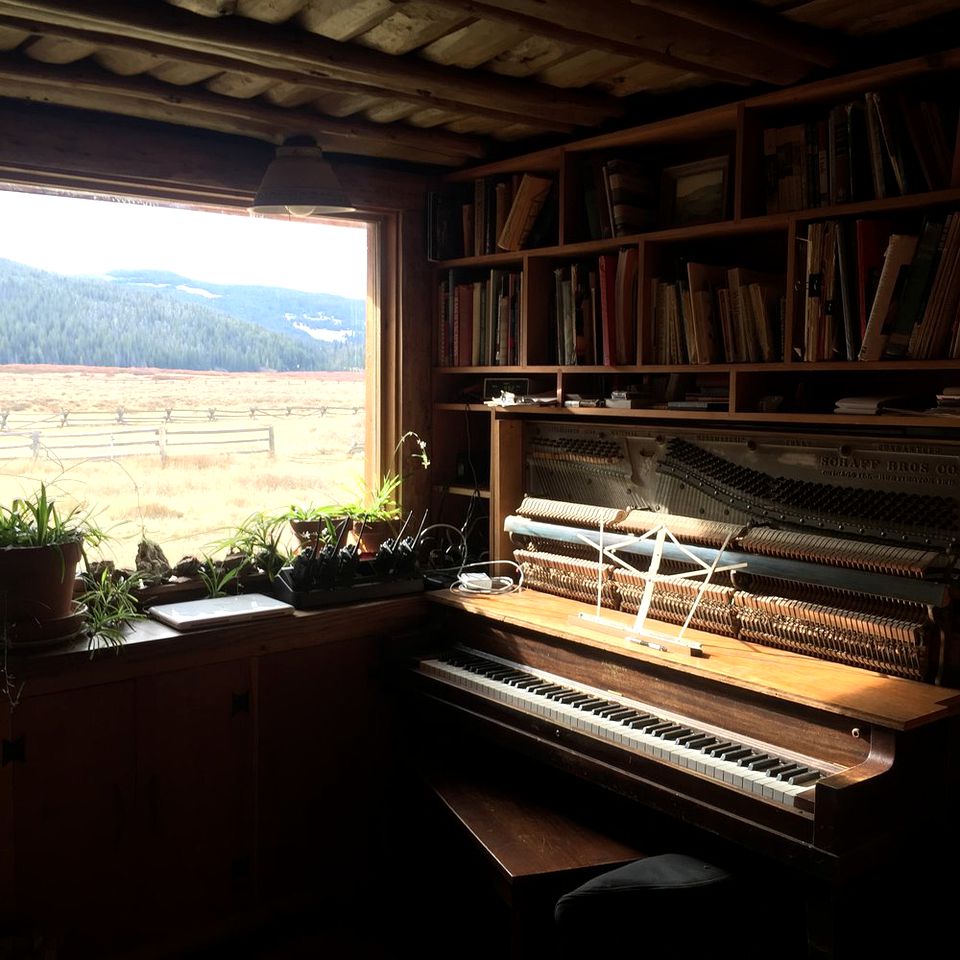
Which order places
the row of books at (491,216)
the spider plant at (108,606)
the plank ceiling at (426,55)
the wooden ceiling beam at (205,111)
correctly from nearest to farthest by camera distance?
1. the plank ceiling at (426,55)
2. the wooden ceiling beam at (205,111)
3. the spider plant at (108,606)
4. the row of books at (491,216)

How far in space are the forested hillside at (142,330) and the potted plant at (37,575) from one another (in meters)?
0.72

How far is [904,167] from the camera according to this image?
2.64 meters

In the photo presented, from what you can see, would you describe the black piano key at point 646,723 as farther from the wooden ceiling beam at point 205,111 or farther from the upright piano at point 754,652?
the wooden ceiling beam at point 205,111

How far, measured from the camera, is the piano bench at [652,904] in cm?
224

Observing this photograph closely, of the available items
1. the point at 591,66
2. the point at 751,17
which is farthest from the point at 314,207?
the point at 751,17

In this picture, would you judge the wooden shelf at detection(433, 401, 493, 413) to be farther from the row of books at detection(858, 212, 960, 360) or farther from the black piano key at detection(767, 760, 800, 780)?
the black piano key at detection(767, 760, 800, 780)

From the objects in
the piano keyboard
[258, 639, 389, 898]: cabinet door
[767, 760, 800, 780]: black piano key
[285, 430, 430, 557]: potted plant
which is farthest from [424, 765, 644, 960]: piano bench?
[285, 430, 430, 557]: potted plant

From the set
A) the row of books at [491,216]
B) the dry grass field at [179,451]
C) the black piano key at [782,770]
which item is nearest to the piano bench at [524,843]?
the black piano key at [782,770]

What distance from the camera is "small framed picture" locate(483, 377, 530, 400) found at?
3.85 m

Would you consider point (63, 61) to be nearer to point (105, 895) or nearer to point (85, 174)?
point (85, 174)

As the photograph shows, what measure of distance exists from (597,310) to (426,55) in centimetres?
101

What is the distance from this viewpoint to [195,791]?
10.6 feet

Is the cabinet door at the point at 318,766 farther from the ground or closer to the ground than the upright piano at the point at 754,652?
closer to the ground

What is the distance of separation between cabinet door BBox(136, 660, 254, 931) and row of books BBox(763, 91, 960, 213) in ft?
7.19
